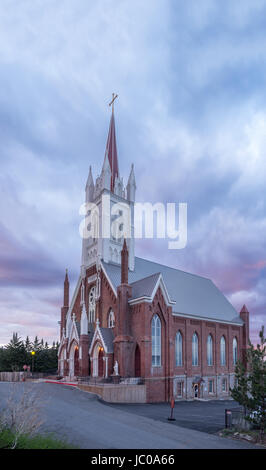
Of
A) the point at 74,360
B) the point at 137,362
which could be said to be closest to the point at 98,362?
the point at 137,362

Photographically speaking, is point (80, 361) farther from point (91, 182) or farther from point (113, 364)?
point (91, 182)

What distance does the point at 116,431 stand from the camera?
59.9ft

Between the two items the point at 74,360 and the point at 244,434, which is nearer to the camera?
the point at 244,434

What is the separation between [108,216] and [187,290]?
1538cm

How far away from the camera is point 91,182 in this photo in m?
54.4

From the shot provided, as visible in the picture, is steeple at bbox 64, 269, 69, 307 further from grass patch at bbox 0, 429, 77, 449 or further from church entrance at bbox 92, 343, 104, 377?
grass patch at bbox 0, 429, 77, 449

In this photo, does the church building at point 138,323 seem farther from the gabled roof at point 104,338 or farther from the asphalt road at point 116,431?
the asphalt road at point 116,431

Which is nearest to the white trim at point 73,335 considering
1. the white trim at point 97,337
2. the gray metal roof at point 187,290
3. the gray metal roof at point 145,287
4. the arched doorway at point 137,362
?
the white trim at point 97,337

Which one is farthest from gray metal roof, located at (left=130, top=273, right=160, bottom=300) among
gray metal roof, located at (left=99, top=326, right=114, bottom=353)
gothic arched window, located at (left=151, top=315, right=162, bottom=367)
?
gray metal roof, located at (left=99, top=326, right=114, bottom=353)

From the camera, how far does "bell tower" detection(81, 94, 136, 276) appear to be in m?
48.8

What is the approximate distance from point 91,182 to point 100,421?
38.1 metres

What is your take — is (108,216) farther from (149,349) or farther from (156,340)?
(149,349)

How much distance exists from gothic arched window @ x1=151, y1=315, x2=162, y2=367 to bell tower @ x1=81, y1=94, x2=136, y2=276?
400 inches

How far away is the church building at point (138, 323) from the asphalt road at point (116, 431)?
13.7m
